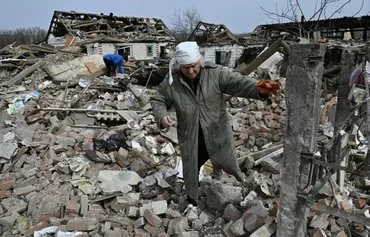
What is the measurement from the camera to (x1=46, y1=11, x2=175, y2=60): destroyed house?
20.0m

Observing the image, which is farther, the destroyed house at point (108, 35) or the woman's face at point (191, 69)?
the destroyed house at point (108, 35)

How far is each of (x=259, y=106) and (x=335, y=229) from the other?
531 centimetres

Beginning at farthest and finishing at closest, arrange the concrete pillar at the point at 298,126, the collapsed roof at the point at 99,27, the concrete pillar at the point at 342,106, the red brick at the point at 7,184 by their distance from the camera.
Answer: the collapsed roof at the point at 99,27 → the red brick at the point at 7,184 → the concrete pillar at the point at 342,106 → the concrete pillar at the point at 298,126

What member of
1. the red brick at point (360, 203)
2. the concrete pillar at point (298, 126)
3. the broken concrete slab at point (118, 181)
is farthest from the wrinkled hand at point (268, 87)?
the broken concrete slab at point (118, 181)

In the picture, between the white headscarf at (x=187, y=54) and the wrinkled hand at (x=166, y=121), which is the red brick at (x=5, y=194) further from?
the white headscarf at (x=187, y=54)

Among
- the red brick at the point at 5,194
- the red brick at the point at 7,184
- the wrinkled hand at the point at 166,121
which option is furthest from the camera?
the red brick at the point at 7,184

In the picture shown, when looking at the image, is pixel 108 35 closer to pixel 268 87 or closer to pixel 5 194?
pixel 5 194

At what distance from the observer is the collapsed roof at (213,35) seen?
72.9 feet

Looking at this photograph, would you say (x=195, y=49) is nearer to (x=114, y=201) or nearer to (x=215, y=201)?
(x=215, y=201)

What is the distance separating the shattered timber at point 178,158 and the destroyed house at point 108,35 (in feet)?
27.9

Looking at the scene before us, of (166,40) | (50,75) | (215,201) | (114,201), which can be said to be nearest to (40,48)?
(50,75)

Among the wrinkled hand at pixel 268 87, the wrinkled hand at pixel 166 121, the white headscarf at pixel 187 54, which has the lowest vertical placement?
the wrinkled hand at pixel 166 121

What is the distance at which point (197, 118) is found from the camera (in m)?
3.53

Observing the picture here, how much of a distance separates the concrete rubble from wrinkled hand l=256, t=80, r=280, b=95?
0.93 metres
